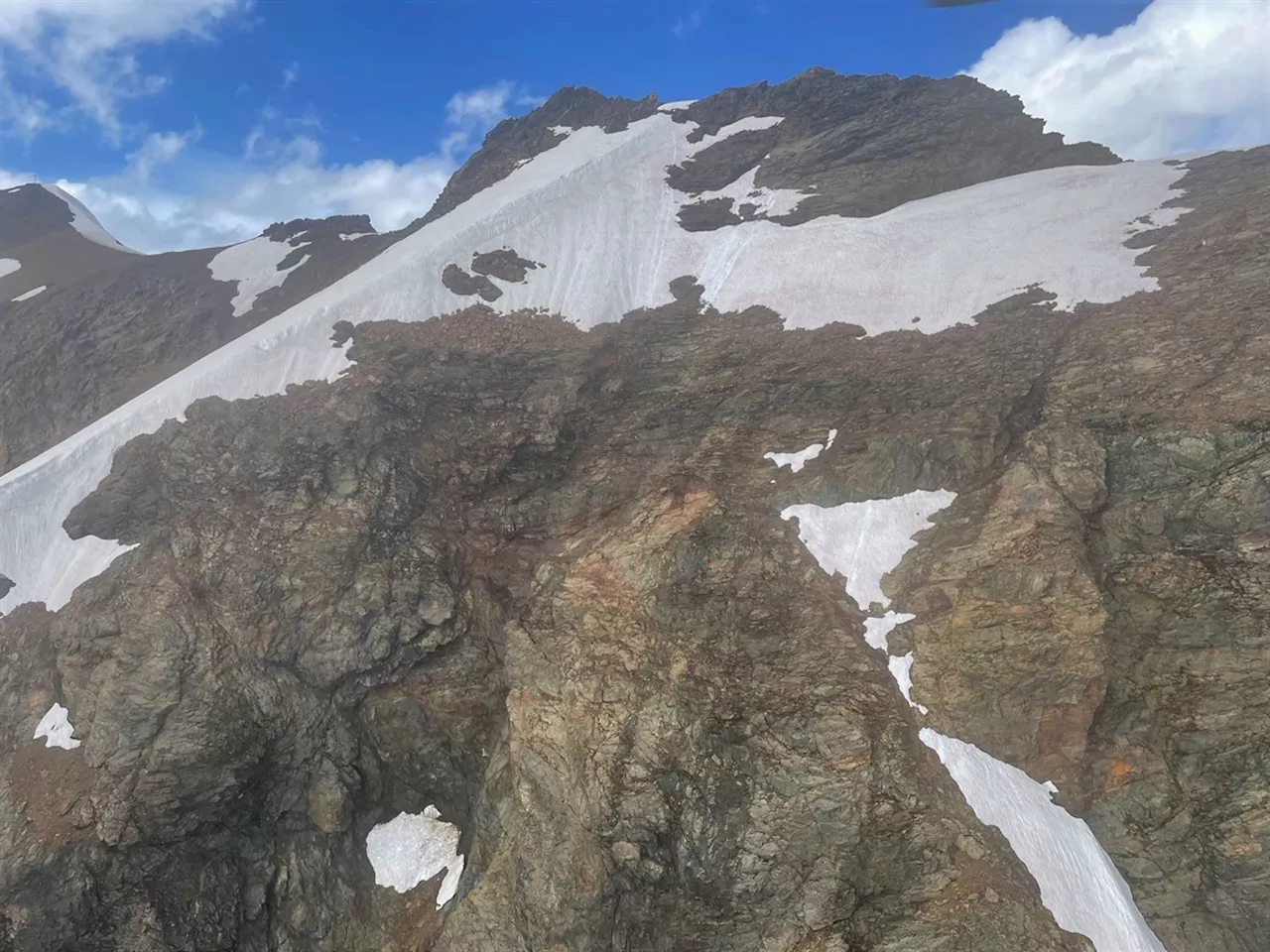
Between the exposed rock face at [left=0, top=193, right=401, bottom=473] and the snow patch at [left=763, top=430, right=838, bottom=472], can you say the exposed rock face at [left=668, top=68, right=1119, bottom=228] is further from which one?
the exposed rock face at [left=0, top=193, right=401, bottom=473]

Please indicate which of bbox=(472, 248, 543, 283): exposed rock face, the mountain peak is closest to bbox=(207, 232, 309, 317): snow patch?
bbox=(472, 248, 543, 283): exposed rock face

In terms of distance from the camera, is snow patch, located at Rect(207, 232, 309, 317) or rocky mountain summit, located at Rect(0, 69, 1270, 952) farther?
snow patch, located at Rect(207, 232, 309, 317)

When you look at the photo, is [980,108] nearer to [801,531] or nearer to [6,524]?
[801,531]

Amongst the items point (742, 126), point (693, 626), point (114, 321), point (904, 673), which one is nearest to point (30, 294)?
point (114, 321)

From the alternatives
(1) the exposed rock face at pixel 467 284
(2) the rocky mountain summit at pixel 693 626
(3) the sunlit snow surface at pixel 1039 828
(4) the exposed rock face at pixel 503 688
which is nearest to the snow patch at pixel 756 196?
(2) the rocky mountain summit at pixel 693 626

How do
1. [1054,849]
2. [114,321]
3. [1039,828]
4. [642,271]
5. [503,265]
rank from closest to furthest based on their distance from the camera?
[1054,849]
[1039,828]
[503,265]
[642,271]
[114,321]

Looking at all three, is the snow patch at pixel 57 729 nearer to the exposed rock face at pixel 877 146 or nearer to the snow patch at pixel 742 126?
the exposed rock face at pixel 877 146

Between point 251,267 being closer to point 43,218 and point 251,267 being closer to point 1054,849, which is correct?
point 43,218
